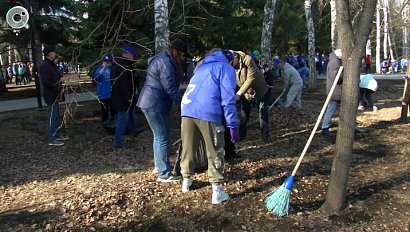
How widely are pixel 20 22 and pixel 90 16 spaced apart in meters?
1.68

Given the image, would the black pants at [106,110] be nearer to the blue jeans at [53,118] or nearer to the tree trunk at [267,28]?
the blue jeans at [53,118]

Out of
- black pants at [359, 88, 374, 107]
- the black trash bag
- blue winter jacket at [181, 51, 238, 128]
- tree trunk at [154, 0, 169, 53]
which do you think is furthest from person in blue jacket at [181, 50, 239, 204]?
black pants at [359, 88, 374, 107]

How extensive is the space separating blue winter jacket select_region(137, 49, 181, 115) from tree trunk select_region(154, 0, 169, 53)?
127 inches

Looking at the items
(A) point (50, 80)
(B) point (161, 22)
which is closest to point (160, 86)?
(A) point (50, 80)

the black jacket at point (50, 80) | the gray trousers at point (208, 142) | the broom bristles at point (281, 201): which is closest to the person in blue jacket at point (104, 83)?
the black jacket at point (50, 80)

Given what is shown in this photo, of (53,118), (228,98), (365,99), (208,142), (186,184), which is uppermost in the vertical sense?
(228,98)

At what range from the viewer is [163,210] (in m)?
4.97

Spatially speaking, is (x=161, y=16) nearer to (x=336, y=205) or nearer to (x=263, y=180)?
(x=263, y=180)

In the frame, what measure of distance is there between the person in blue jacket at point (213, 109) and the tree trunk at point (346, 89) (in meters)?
1.18

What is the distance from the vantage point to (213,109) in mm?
4809

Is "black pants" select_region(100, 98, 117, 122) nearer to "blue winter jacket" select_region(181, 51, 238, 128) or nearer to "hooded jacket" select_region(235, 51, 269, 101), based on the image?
"hooded jacket" select_region(235, 51, 269, 101)

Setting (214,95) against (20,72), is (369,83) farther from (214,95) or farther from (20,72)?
(20,72)

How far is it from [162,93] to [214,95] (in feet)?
3.61

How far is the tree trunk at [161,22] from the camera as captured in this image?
28.6 feet
